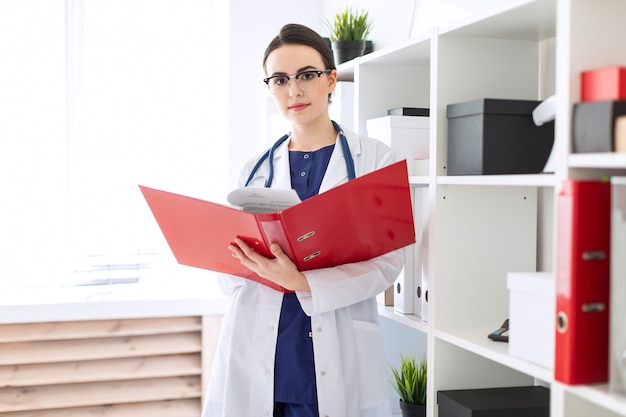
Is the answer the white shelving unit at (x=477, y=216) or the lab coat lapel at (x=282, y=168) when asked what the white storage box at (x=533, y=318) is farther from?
the lab coat lapel at (x=282, y=168)

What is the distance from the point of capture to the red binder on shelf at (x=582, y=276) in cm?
118

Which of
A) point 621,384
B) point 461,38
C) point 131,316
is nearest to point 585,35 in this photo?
point 461,38

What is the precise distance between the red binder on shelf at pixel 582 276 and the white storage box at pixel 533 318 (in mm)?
118

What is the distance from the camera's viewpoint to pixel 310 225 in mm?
1531

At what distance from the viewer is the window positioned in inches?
125

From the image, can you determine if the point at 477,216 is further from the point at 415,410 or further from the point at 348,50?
the point at 348,50

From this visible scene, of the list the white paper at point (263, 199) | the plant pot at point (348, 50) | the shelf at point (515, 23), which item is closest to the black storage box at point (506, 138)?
the shelf at point (515, 23)

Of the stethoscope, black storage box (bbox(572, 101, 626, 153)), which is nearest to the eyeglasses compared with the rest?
the stethoscope

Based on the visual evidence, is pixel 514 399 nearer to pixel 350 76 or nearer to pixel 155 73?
pixel 350 76

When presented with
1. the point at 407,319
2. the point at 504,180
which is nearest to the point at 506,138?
the point at 504,180

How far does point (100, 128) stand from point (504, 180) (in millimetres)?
2314

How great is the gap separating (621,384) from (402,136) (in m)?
1.07

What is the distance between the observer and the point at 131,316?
2.89 metres

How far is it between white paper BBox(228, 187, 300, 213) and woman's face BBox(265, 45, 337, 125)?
1.17ft
